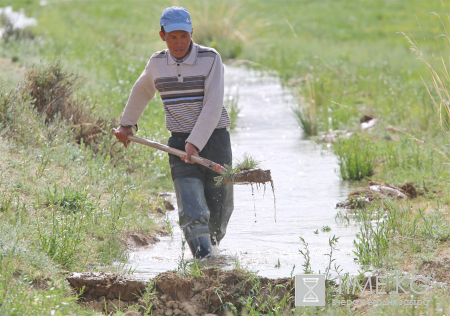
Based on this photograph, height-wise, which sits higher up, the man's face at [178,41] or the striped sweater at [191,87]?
the man's face at [178,41]

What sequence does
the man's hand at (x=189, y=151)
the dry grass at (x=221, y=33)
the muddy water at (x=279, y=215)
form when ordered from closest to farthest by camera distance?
1. the man's hand at (x=189, y=151)
2. the muddy water at (x=279, y=215)
3. the dry grass at (x=221, y=33)

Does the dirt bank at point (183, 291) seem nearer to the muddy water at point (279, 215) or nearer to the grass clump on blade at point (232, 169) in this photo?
the muddy water at point (279, 215)

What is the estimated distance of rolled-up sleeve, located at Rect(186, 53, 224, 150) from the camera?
4477mm

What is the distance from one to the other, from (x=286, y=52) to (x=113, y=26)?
24.8ft

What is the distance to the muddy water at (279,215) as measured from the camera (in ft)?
15.7

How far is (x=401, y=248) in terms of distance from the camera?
4691mm

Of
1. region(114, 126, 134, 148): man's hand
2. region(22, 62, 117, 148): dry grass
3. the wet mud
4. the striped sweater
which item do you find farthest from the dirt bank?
region(22, 62, 117, 148): dry grass

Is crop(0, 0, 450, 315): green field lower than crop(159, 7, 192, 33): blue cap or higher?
lower

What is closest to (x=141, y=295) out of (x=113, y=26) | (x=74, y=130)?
(x=74, y=130)

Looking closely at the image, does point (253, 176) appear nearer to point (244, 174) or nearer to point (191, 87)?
→ point (244, 174)

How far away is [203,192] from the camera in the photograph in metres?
4.75

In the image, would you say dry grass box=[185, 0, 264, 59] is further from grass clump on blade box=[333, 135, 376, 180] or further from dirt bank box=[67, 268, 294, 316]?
dirt bank box=[67, 268, 294, 316]

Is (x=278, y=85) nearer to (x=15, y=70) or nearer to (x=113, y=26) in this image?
(x=15, y=70)

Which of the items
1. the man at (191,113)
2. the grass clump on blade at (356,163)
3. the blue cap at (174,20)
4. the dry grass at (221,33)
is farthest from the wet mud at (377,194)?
the dry grass at (221,33)
